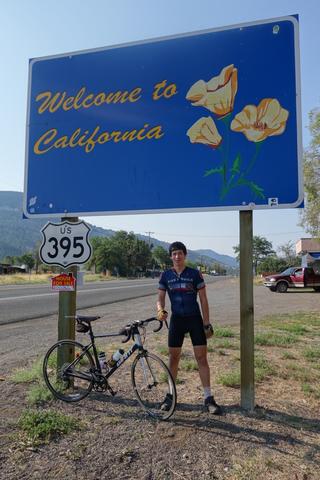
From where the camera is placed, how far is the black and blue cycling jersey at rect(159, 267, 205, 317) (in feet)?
16.6

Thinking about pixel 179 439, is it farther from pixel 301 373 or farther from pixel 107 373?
pixel 301 373

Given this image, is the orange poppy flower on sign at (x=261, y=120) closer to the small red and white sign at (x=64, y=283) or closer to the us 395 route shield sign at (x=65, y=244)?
the us 395 route shield sign at (x=65, y=244)

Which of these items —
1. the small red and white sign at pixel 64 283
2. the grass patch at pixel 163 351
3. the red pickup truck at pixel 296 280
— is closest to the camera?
the small red and white sign at pixel 64 283

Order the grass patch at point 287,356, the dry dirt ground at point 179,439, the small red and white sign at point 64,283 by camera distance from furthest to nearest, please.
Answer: the grass patch at point 287,356
the small red and white sign at point 64,283
the dry dirt ground at point 179,439

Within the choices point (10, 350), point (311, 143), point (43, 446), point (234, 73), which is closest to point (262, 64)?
point (234, 73)

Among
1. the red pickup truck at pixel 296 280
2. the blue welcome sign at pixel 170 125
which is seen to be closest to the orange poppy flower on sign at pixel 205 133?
the blue welcome sign at pixel 170 125

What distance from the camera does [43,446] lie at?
398 centimetres

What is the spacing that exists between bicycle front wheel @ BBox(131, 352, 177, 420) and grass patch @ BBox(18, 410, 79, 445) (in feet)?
2.61

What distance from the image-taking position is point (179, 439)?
418cm

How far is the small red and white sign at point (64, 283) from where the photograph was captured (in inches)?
227

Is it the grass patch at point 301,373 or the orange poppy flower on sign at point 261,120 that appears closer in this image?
the orange poppy flower on sign at point 261,120

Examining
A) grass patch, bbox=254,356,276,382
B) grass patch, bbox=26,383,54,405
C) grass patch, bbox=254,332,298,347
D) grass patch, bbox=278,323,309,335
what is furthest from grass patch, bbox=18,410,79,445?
grass patch, bbox=278,323,309,335

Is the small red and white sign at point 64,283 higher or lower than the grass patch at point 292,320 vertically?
higher

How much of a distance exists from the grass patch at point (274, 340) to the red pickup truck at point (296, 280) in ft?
66.4
